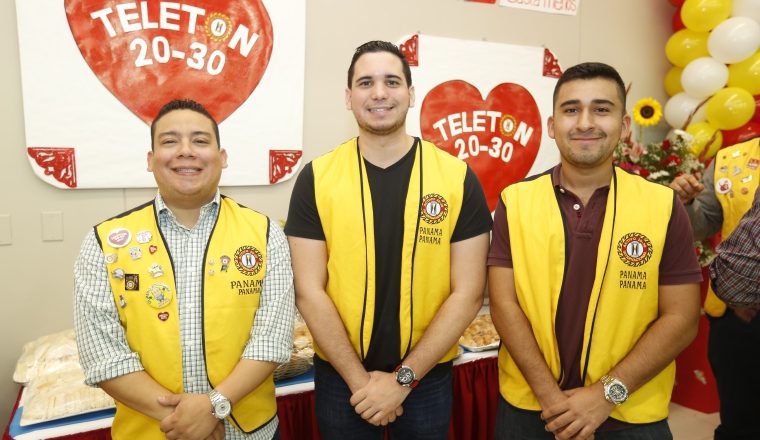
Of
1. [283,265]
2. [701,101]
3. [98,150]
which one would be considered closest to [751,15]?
[701,101]

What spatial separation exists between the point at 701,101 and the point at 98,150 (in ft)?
11.8

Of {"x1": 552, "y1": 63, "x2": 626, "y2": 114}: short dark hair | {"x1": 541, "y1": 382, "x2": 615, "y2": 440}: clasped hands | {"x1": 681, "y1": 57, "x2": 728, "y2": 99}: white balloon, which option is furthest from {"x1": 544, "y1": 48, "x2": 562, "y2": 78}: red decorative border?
{"x1": 541, "y1": 382, "x2": 615, "y2": 440}: clasped hands

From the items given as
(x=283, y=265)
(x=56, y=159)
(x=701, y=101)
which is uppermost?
(x=701, y=101)

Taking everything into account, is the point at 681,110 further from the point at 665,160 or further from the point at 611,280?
the point at 611,280

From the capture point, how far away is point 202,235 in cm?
Answer: 151

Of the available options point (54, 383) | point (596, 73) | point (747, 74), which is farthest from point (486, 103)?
point (54, 383)

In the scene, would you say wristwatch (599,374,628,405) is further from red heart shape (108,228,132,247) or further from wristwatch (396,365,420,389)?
red heart shape (108,228,132,247)

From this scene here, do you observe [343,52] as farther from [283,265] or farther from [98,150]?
[283,265]

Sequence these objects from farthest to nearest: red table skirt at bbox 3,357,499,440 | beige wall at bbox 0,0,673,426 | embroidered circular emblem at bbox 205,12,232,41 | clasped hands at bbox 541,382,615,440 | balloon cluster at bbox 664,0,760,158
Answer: balloon cluster at bbox 664,0,760,158 → embroidered circular emblem at bbox 205,12,232,41 → red table skirt at bbox 3,357,499,440 → beige wall at bbox 0,0,673,426 → clasped hands at bbox 541,382,615,440

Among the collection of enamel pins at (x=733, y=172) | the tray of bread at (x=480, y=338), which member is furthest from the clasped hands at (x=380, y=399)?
the collection of enamel pins at (x=733, y=172)

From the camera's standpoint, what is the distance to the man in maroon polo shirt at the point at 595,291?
4.91 ft

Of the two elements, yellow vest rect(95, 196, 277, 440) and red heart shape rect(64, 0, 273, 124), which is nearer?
yellow vest rect(95, 196, 277, 440)

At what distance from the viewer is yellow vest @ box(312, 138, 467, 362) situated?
1616 millimetres

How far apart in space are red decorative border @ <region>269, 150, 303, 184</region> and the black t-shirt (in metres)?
1.10
